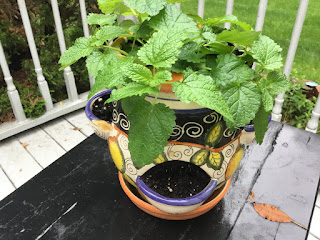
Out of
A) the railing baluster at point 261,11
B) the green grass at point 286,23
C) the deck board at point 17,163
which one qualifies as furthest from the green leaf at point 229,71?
the green grass at point 286,23

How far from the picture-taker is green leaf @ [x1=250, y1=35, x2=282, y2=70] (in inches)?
21.5

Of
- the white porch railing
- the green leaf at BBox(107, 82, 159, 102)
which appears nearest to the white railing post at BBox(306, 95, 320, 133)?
the white porch railing

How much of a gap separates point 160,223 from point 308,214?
0.33 meters

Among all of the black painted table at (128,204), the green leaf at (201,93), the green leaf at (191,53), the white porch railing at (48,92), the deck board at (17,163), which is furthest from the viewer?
the deck board at (17,163)

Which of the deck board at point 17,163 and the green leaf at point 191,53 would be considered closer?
the green leaf at point 191,53

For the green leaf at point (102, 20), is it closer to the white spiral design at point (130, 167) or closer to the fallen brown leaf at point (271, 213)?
the white spiral design at point (130, 167)

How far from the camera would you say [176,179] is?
63cm

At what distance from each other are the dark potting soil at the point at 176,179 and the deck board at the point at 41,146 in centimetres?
107

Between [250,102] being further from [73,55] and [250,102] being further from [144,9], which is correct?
[73,55]

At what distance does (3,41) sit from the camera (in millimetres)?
1699

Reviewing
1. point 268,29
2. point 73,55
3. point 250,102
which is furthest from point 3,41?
point 268,29

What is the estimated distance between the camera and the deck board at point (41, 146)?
1586 millimetres

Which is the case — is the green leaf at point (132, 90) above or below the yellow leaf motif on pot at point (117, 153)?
above

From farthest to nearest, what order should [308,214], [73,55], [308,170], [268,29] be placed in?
1. [268,29]
2. [308,170]
3. [308,214]
4. [73,55]
